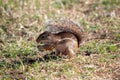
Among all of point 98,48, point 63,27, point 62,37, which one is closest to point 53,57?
point 62,37

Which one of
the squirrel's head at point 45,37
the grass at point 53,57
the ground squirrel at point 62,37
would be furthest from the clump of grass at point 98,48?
the squirrel's head at point 45,37

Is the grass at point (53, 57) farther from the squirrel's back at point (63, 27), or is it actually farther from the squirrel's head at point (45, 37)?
the squirrel's back at point (63, 27)

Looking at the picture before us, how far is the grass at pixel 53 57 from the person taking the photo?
5.63 meters

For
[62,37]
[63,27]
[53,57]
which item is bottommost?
[53,57]

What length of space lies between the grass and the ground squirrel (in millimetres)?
136

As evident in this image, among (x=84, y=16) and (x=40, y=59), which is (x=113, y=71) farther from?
(x=84, y=16)

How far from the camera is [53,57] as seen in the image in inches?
239

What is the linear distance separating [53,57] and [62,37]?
290 mm

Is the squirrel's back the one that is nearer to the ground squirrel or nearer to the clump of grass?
the ground squirrel

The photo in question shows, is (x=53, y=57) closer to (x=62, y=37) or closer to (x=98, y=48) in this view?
(x=62, y=37)

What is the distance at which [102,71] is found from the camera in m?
5.68

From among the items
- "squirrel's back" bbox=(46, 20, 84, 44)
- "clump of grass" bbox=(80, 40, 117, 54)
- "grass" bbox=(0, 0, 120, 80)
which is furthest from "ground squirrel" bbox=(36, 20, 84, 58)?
"clump of grass" bbox=(80, 40, 117, 54)

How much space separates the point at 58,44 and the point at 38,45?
0.26 metres

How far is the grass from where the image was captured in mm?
5633
